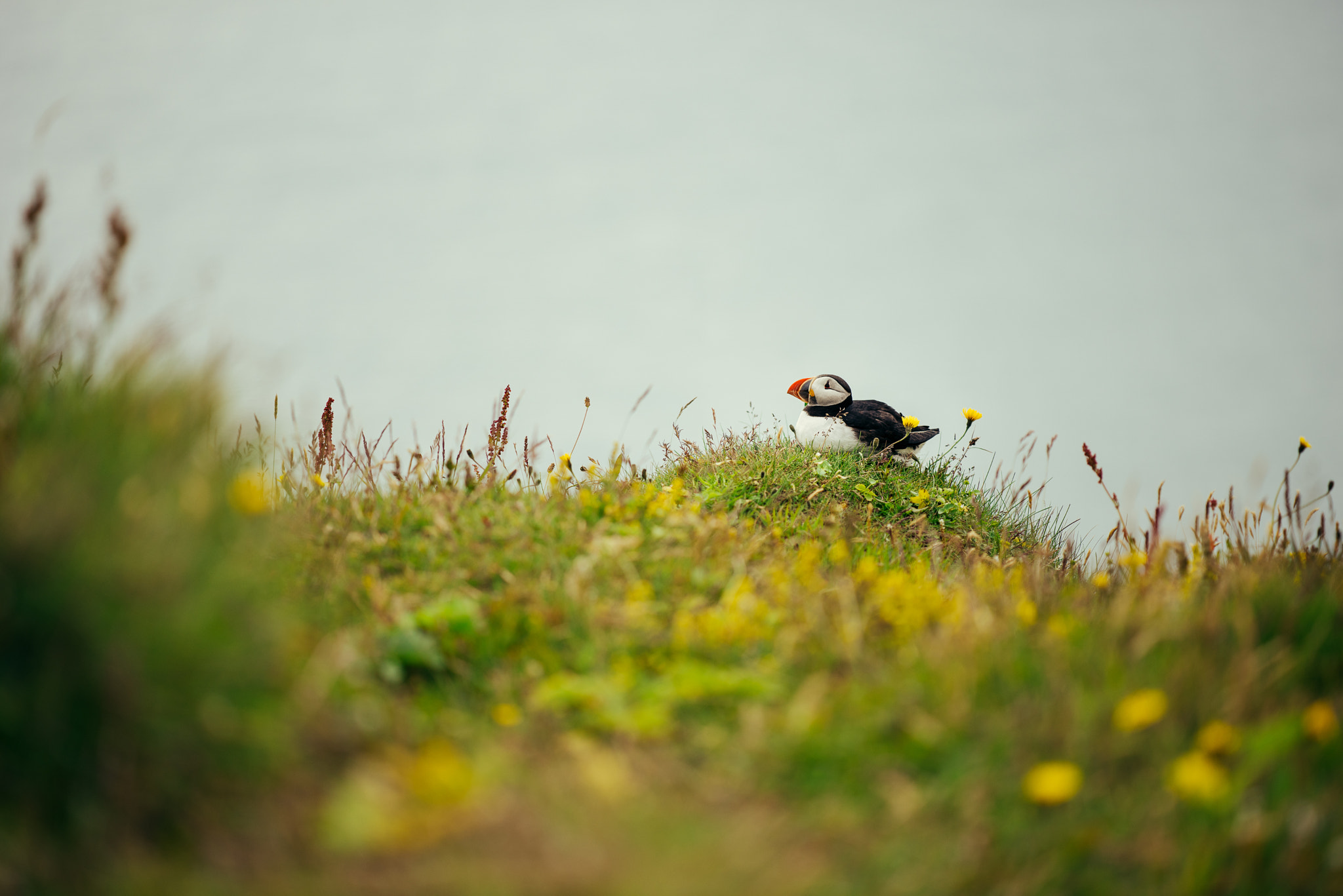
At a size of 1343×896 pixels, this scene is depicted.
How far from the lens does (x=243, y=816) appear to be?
1744 millimetres

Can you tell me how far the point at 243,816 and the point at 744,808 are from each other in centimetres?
125

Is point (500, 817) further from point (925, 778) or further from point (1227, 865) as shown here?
point (1227, 865)

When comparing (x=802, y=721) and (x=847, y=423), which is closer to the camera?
(x=802, y=721)

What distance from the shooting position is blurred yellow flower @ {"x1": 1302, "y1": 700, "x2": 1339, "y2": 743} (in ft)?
6.36

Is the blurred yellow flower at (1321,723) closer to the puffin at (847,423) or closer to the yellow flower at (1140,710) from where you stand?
the yellow flower at (1140,710)

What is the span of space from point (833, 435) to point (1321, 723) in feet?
16.5

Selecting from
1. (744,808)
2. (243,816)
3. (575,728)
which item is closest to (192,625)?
(243,816)

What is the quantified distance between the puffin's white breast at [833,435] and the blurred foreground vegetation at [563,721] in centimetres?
386

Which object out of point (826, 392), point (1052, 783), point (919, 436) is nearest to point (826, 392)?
point (826, 392)

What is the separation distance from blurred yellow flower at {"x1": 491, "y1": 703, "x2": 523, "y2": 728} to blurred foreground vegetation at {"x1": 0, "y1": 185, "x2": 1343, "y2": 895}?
0.04 ft

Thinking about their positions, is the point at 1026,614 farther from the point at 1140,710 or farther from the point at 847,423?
the point at 847,423

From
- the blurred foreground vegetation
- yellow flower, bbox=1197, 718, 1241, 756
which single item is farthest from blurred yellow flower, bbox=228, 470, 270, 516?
yellow flower, bbox=1197, 718, 1241, 756

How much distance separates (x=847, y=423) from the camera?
689 centimetres

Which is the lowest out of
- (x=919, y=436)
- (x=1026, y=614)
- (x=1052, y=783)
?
(x=1052, y=783)
